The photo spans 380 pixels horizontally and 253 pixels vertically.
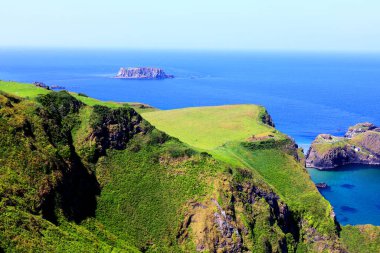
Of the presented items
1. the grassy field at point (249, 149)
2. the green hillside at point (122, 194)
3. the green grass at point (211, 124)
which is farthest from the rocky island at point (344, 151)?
the green hillside at point (122, 194)

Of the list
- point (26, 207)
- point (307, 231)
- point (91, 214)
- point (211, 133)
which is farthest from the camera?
point (211, 133)

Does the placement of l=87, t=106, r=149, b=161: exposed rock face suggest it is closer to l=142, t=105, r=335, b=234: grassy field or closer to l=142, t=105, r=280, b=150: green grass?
l=142, t=105, r=335, b=234: grassy field

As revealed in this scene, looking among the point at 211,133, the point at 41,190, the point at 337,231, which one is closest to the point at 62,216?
the point at 41,190

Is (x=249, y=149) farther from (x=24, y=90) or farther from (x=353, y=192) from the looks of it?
(x=24, y=90)

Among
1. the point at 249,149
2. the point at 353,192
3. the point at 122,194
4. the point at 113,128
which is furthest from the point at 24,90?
the point at 353,192

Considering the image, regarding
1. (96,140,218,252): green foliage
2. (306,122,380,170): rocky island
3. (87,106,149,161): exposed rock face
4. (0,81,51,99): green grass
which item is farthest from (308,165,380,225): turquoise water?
(0,81,51,99): green grass

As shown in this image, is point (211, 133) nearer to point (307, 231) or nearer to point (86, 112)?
point (307, 231)
